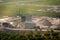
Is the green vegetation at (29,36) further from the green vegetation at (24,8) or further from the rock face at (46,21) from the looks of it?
the green vegetation at (24,8)

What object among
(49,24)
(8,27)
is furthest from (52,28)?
(8,27)

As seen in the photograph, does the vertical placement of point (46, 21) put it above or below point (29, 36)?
above

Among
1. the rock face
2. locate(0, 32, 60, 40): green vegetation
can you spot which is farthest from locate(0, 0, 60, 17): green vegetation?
locate(0, 32, 60, 40): green vegetation

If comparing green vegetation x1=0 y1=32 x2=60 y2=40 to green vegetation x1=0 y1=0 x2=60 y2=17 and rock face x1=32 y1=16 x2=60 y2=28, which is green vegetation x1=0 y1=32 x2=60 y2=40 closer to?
rock face x1=32 y1=16 x2=60 y2=28

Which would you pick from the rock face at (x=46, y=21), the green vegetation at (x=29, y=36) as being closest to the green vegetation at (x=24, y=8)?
the rock face at (x=46, y=21)

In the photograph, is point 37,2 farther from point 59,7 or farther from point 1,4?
point 1,4

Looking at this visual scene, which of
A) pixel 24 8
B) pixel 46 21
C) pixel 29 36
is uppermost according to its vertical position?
pixel 24 8

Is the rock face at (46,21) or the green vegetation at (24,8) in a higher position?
the green vegetation at (24,8)

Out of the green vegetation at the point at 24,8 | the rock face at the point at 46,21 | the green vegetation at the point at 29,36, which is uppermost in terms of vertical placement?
the green vegetation at the point at 24,8
